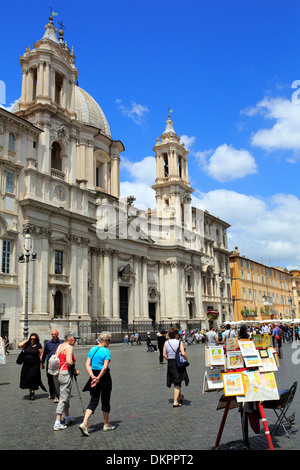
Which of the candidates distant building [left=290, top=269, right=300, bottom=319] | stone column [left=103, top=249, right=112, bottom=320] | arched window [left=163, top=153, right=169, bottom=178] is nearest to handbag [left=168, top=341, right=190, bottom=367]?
stone column [left=103, top=249, right=112, bottom=320]

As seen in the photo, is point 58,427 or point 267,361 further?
point 58,427

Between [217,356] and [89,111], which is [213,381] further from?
[89,111]

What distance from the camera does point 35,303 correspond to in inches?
1112

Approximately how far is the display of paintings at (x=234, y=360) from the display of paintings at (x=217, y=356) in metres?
0.37

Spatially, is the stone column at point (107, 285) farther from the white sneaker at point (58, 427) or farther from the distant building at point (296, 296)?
the distant building at point (296, 296)

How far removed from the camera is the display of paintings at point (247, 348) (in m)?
5.46

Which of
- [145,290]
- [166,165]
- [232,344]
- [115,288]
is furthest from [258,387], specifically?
[166,165]

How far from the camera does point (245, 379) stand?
5.20 metres

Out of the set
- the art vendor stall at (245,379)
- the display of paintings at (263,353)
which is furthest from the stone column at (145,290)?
the display of paintings at (263,353)

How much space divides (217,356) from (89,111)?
145ft

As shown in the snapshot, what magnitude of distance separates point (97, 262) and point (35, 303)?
10849mm

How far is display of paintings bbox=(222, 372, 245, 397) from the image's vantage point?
16.7ft

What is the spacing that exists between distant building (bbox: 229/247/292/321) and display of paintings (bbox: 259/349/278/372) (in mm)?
58845

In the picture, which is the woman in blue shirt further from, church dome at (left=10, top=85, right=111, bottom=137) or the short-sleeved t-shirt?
church dome at (left=10, top=85, right=111, bottom=137)
